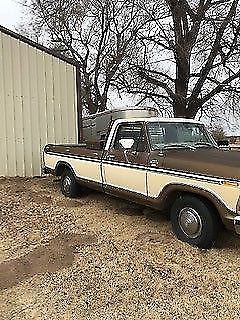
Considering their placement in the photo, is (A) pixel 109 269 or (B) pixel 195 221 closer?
(A) pixel 109 269

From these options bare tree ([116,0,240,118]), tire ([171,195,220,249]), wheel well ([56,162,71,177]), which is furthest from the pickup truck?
bare tree ([116,0,240,118])

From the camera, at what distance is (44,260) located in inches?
212

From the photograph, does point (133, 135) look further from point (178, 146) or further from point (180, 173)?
point (180, 173)

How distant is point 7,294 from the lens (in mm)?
4523

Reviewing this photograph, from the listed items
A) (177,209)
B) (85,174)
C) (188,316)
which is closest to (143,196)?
(177,209)

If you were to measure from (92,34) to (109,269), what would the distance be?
23381 millimetres

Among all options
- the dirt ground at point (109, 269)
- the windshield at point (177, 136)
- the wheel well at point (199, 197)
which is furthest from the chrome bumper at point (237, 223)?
the windshield at point (177, 136)

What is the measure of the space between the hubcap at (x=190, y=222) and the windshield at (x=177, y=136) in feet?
4.04

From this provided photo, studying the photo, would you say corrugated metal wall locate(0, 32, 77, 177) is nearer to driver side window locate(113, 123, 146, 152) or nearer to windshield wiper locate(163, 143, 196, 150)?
driver side window locate(113, 123, 146, 152)

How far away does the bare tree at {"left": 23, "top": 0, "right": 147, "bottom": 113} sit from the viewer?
939 inches

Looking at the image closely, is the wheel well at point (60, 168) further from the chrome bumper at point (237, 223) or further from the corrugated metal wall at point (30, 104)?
the chrome bumper at point (237, 223)

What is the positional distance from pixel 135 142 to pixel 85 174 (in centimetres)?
169

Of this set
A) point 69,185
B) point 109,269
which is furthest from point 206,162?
point 69,185

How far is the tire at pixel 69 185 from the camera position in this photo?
8.47 meters
